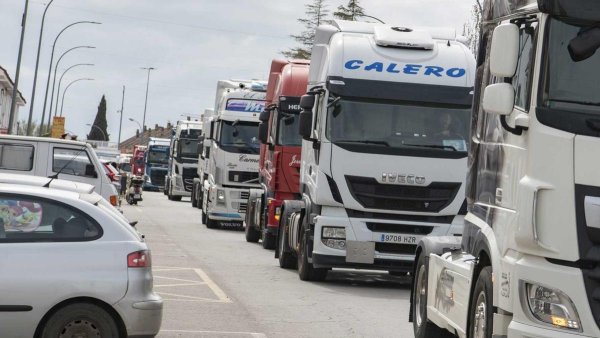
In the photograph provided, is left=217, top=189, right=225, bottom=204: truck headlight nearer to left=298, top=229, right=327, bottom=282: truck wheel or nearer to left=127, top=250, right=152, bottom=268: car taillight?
left=298, top=229, right=327, bottom=282: truck wheel

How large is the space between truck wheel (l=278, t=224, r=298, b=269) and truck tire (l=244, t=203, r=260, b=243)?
291 inches

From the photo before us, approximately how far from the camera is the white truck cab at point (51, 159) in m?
22.2

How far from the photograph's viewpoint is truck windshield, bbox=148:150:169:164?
7856 cm

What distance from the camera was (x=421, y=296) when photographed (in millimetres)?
13070

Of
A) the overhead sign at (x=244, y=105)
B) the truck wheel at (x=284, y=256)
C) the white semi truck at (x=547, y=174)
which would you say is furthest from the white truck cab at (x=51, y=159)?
the white semi truck at (x=547, y=174)

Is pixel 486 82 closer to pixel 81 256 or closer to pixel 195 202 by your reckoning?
pixel 81 256

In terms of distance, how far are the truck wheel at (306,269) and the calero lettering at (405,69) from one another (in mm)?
2783

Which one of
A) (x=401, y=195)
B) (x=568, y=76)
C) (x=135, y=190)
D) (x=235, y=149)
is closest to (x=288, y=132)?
(x=401, y=195)

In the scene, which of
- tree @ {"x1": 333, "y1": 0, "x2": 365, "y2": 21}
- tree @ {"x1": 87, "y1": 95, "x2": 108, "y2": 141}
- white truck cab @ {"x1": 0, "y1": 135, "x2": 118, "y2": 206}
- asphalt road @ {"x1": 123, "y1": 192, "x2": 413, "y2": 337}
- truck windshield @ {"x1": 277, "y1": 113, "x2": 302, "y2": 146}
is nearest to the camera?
asphalt road @ {"x1": 123, "y1": 192, "x2": 413, "y2": 337}

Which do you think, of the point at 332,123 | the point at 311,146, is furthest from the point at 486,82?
the point at 311,146

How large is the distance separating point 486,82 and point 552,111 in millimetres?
2115

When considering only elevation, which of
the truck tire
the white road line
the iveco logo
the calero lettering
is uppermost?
the calero lettering

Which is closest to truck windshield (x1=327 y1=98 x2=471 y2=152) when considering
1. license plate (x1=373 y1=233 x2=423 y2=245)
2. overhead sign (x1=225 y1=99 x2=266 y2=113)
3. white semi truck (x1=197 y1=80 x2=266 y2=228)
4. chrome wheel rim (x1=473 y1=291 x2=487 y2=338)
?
license plate (x1=373 y1=233 x2=423 y2=245)

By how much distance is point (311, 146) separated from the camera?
20.4 metres
